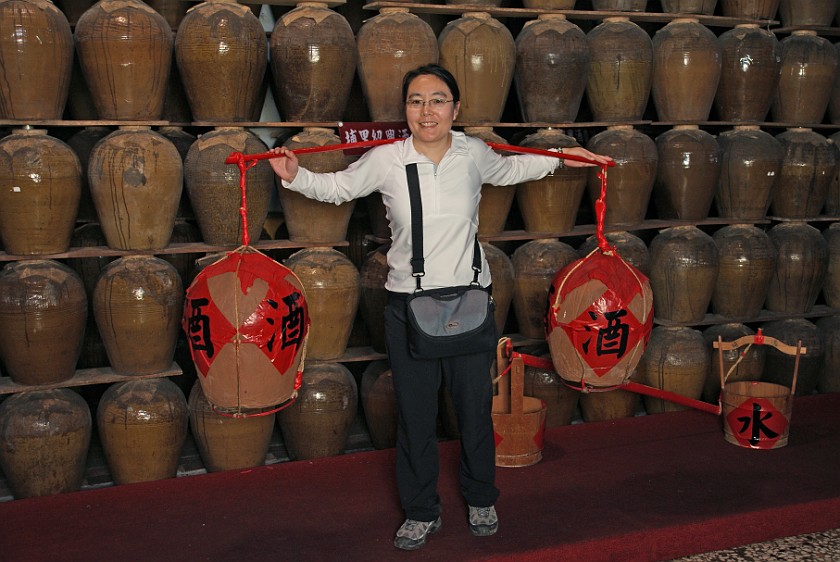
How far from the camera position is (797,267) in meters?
3.86

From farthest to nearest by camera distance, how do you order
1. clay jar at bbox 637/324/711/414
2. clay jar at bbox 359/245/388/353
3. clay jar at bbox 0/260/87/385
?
clay jar at bbox 637/324/711/414
clay jar at bbox 359/245/388/353
clay jar at bbox 0/260/87/385

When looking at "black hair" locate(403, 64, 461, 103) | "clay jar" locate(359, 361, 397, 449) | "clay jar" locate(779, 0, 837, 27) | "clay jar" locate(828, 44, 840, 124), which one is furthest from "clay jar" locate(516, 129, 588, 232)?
"clay jar" locate(828, 44, 840, 124)

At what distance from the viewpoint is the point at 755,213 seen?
3.77m

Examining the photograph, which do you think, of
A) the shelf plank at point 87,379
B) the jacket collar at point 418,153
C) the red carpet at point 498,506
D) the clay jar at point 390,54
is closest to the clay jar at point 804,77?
the red carpet at point 498,506

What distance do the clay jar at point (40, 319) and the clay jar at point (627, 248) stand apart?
187 centimetres

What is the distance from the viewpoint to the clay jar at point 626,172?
349 centimetres

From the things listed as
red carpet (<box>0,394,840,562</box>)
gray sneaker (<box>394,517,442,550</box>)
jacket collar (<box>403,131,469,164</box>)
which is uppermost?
jacket collar (<box>403,131,469,164</box>)

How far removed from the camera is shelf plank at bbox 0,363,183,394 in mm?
2990

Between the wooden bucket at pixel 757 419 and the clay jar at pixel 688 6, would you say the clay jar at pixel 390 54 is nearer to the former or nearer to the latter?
the clay jar at pixel 688 6

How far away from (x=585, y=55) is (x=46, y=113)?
1.92 metres

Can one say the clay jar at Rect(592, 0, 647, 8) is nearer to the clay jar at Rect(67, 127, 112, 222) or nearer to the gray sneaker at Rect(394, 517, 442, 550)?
the clay jar at Rect(67, 127, 112, 222)

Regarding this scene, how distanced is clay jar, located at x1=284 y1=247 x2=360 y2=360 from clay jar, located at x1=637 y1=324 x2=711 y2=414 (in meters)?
1.26

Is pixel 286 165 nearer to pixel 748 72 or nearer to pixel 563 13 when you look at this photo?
pixel 563 13

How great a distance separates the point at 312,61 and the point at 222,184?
20.6 inches
